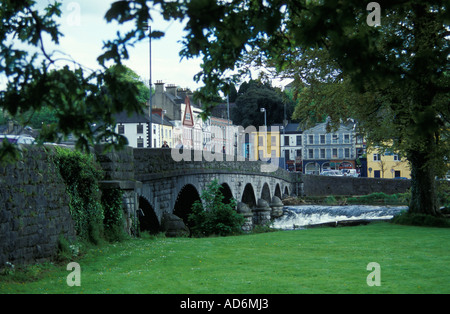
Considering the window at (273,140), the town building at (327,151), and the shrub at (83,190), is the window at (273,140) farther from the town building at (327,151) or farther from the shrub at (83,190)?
the shrub at (83,190)

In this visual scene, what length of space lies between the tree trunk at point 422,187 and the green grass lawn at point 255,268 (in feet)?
23.9

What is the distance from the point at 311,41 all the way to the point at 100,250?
8207 mm

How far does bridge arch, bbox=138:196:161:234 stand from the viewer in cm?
1858

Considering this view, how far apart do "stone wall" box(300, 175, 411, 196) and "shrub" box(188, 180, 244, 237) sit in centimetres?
3797

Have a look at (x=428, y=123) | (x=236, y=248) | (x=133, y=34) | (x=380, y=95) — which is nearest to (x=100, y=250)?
(x=236, y=248)

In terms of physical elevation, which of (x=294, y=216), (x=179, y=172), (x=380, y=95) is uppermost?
(x=380, y=95)

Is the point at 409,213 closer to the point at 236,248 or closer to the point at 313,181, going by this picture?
the point at 236,248

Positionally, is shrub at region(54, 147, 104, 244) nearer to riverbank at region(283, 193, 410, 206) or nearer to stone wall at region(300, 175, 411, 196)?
riverbank at region(283, 193, 410, 206)

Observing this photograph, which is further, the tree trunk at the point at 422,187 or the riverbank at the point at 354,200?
the riverbank at the point at 354,200

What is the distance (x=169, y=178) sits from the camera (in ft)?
66.0

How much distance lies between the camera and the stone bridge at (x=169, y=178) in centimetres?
1497

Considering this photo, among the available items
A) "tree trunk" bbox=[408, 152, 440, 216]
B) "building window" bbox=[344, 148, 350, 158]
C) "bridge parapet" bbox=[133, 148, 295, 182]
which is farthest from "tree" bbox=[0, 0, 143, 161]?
"building window" bbox=[344, 148, 350, 158]

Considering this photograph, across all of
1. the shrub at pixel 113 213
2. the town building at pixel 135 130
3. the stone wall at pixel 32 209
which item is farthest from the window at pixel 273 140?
the stone wall at pixel 32 209

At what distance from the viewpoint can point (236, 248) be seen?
13.3m
